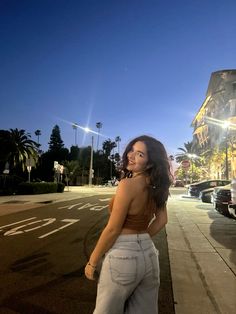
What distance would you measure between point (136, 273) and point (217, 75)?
73933mm

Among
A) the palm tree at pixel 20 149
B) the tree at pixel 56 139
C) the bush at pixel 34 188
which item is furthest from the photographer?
the tree at pixel 56 139

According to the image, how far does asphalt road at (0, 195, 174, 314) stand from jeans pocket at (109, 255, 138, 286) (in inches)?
95.6

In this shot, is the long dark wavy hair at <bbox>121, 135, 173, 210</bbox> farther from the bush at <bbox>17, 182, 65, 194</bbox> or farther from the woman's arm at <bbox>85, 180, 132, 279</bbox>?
the bush at <bbox>17, 182, 65, 194</bbox>

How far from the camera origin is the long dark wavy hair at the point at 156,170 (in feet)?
9.44

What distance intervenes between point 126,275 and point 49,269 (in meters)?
4.62

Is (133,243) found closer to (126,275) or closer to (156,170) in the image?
(126,275)

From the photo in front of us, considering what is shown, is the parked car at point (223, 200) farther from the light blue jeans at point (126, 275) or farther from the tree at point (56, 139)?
the tree at point (56, 139)

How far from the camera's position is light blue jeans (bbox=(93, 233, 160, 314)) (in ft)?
8.83

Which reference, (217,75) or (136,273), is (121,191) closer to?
(136,273)

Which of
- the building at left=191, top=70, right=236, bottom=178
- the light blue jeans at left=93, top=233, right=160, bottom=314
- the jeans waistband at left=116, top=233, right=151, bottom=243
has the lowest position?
the light blue jeans at left=93, top=233, right=160, bottom=314

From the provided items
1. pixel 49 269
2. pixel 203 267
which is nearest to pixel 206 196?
pixel 203 267

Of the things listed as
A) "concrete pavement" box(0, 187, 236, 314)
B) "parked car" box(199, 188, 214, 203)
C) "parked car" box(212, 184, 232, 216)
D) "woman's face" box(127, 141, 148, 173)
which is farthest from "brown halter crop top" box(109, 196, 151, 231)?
"parked car" box(199, 188, 214, 203)

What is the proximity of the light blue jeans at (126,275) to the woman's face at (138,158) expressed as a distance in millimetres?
475

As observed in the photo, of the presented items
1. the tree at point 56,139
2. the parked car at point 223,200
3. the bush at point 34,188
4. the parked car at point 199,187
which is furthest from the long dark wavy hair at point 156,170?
the tree at point 56,139
